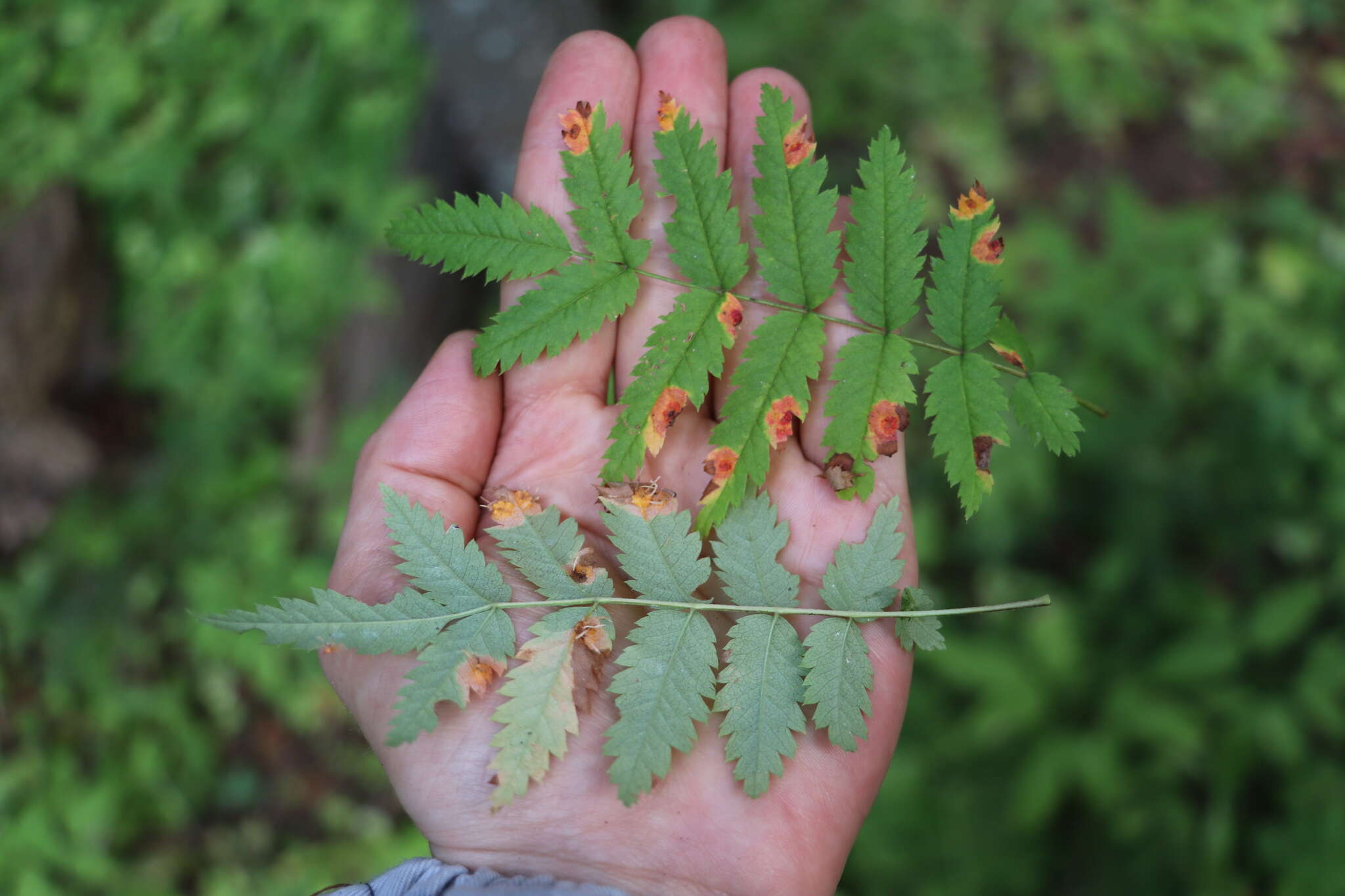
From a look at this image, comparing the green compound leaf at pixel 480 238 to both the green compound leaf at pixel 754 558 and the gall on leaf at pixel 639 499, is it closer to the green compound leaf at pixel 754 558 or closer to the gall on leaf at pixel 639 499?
the gall on leaf at pixel 639 499

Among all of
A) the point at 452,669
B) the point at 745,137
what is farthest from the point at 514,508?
the point at 745,137

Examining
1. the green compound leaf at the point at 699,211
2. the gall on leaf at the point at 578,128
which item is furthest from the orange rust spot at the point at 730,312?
the gall on leaf at the point at 578,128

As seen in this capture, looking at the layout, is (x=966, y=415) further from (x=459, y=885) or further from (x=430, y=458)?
(x=459, y=885)

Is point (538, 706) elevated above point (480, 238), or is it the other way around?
point (480, 238)

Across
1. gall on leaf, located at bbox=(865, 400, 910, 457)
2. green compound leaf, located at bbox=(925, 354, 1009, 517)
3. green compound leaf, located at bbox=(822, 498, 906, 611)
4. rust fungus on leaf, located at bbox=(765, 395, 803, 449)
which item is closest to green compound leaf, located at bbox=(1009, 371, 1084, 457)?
green compound leaf, located at bbox=(925, 354, 1009, 517)

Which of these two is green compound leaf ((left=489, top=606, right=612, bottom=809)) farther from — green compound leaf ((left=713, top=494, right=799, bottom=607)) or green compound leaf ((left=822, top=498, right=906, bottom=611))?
green compound leaf ((left=822, top=498, right=906, bottom=611))

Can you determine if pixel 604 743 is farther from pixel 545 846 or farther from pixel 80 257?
pixel 80 257

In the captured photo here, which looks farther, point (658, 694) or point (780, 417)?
point (780, 417)
